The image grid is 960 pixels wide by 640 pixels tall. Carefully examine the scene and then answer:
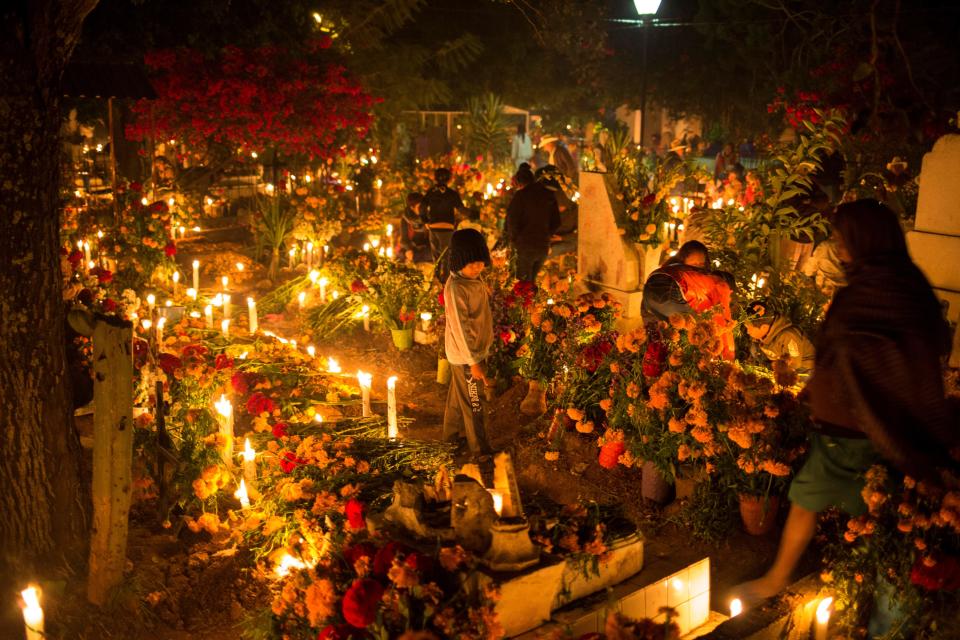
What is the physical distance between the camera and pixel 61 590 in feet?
15.2

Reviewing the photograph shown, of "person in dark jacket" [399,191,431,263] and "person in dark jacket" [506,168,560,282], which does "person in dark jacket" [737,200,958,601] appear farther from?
"person in dark jacket" [399,191,431,263]

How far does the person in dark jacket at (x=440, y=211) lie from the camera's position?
10.9 meters

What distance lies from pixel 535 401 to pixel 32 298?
3944 mm

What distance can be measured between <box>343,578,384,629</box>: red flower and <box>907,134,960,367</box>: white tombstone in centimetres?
599

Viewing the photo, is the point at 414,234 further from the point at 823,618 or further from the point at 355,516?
the point at 823,618

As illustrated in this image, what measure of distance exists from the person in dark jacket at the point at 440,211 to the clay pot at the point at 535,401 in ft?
12.8

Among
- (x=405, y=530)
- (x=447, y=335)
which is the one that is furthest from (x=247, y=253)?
(x=405, y=530)

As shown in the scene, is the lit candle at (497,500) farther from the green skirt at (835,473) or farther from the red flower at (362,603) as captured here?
the green skirt at (835,473)

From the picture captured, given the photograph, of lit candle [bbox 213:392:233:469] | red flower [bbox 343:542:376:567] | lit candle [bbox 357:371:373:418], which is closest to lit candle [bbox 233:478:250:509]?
lit candle [bbox 213:392:233:469]

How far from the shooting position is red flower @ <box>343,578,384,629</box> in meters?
3.23

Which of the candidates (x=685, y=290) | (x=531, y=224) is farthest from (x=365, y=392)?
(x=531, y=224)

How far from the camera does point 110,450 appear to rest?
4.46 meters

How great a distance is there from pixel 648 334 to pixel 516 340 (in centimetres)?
243

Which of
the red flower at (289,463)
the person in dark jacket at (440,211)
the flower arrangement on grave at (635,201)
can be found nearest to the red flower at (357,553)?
the red flower at (289,463)
